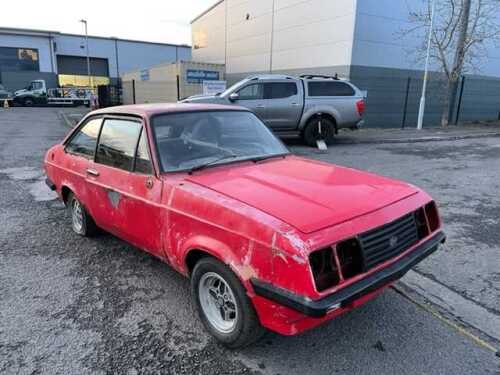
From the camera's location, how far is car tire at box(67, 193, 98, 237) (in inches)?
173

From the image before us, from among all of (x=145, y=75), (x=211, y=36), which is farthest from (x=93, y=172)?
(x=211, y=36)

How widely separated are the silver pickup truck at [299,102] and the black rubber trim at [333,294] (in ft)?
29.9

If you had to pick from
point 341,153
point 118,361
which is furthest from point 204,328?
point 341,153

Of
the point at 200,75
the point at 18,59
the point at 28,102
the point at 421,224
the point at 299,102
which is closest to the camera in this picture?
the point at 421,224

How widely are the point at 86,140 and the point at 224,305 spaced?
263 cm

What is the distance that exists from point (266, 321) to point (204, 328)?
744 mm

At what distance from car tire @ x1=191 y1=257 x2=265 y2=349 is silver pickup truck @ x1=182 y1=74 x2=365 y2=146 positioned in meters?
8.87

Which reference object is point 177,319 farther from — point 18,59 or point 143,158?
point 18,59

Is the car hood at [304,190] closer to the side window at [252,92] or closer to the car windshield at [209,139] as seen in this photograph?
the car windshield at [209,139]

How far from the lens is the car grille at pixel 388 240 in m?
2.43

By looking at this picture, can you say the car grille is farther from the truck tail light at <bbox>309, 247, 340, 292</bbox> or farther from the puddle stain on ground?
the puddle stain on ground

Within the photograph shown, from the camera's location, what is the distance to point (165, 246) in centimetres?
308

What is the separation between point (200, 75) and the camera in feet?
69.1

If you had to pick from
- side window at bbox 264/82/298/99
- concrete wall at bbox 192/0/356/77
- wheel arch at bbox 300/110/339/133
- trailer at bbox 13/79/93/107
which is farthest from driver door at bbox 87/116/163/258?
trailer at bbox 13/79/93/107
